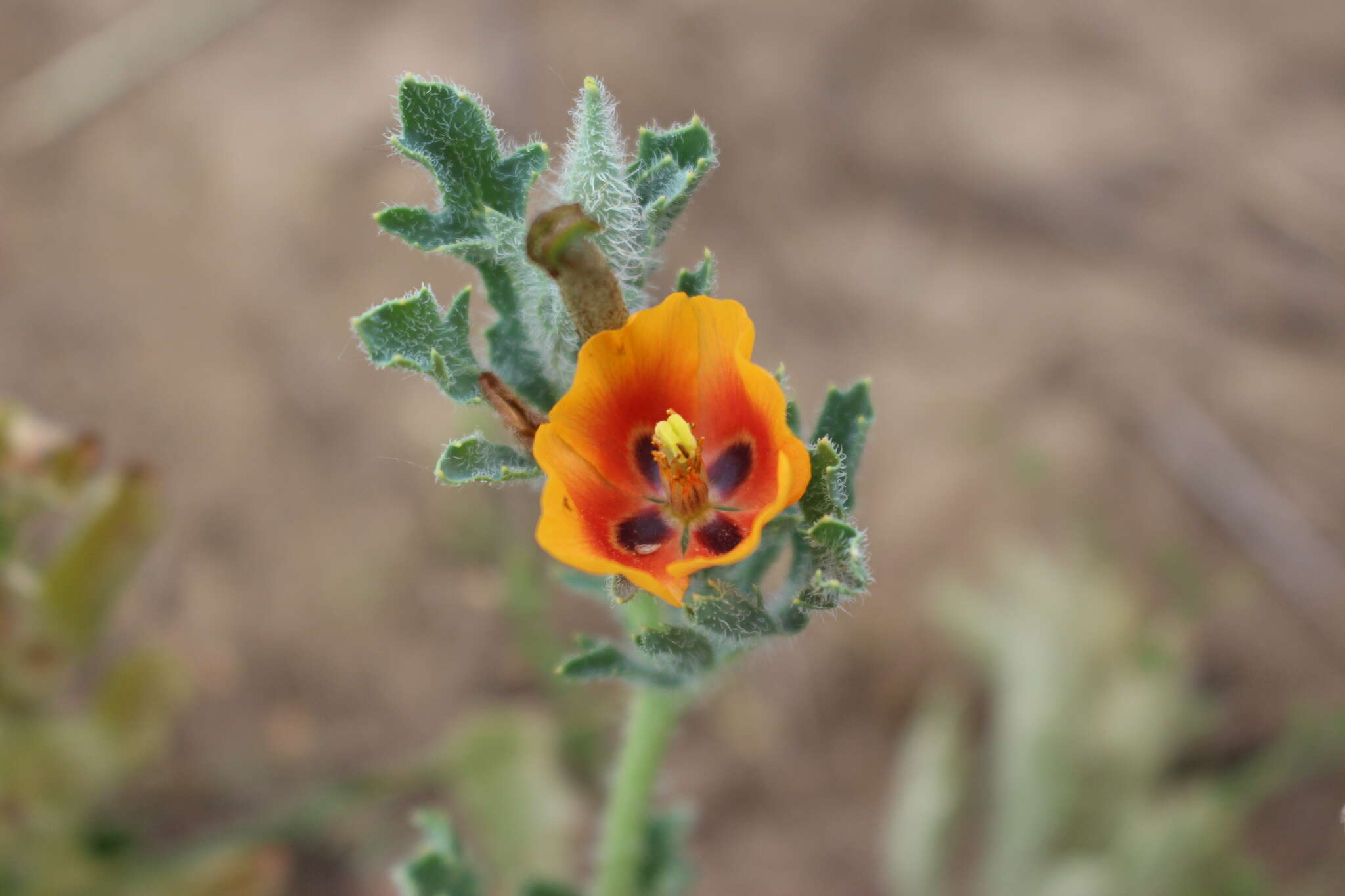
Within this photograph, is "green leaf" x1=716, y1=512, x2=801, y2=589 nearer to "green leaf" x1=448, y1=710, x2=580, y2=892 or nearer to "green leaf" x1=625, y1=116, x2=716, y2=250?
"green leaf" x1=625, y1=116, x2=716, y2=250

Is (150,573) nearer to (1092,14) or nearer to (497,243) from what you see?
(497,243)

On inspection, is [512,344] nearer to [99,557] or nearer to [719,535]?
[719,535]

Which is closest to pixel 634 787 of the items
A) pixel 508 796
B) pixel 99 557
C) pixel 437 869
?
pixel 437 869

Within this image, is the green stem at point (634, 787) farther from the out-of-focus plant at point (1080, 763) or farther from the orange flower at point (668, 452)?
the out-of-focus plant at point (1080, 763)

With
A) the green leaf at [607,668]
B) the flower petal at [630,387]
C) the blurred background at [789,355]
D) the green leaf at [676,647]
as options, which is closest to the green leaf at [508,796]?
the blurred background at [789,355]

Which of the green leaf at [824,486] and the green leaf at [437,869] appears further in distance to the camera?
the green leaf at [437,869]

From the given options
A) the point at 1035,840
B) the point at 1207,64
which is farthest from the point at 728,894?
the point at 1207,64

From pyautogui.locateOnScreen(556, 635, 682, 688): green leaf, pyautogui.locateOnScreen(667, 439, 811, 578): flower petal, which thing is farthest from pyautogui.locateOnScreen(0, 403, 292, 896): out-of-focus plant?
pyautogui.locateOnScreen(667, 439, 811, 578): flower petal
